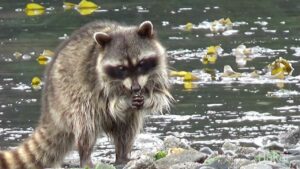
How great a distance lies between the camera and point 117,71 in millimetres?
8250

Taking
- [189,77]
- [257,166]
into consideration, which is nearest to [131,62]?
[257,166]

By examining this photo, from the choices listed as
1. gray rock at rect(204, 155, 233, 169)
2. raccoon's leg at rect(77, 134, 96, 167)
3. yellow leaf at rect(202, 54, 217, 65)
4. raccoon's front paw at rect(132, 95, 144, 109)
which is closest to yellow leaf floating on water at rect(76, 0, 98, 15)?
yellow leaf at rect(202, 54, 217, 65)

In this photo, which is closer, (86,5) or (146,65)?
(146,65)

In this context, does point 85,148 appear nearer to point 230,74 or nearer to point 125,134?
point 125,134

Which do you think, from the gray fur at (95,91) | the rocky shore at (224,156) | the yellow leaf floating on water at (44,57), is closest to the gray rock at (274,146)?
the rocky shore at (224,156)

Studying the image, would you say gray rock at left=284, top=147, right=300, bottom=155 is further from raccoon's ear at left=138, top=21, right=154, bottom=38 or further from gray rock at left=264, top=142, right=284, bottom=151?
raccoon's ear at left=138, top=21, right=154, bottom=38

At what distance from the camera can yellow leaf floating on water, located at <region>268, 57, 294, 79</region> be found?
12.0 m

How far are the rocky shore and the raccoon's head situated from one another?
0.51 m

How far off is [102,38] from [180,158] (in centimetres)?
102

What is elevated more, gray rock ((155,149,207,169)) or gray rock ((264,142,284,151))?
gray rock ((155,149,207,169))

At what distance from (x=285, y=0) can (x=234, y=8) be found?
916 millimetres

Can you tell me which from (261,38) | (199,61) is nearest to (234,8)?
(261,38)

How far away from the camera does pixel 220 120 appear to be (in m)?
10.3

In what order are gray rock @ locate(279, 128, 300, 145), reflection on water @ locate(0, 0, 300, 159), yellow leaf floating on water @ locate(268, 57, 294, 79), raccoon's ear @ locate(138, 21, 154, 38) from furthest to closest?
yellow leaf floating on water @ locate(268, 57, 294, 79)
reflection on water @ locate(0, 0, 300, 159)
gray rock @ locate(279, 128, 300, 145)
raccoon's ear @ locate(138, 21, 154, 38)
